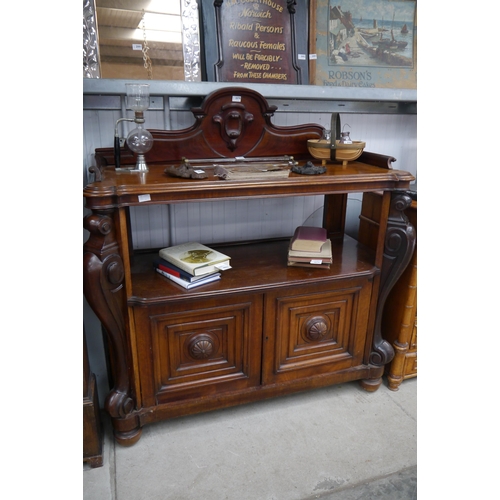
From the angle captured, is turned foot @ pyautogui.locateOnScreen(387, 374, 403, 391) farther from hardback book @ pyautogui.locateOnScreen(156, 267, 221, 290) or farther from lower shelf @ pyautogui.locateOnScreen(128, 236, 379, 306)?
hardback book @ pyautogui.locateOnScreen(156, 267, 221, 290)

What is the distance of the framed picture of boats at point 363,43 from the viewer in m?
2.18

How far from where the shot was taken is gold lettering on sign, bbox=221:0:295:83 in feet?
6.61

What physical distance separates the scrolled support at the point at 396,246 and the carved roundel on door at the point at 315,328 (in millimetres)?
307

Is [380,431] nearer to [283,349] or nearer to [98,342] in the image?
[283,349]

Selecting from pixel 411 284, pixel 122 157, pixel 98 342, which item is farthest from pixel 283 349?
pixel 122 157

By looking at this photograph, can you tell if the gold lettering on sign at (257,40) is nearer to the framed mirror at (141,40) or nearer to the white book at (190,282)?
the framed mirror at (141,40)

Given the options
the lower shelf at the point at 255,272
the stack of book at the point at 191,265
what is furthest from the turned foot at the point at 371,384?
the stack of book at the point at 191,265

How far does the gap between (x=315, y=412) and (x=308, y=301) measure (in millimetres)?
598

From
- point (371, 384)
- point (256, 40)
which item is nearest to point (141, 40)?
point (256, 40)

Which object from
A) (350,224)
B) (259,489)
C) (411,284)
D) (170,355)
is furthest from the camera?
(350,224)

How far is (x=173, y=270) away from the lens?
6.12ft

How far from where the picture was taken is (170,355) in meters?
1.85

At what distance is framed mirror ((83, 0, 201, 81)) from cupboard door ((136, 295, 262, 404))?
1.06 metres

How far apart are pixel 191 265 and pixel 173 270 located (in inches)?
4.1
